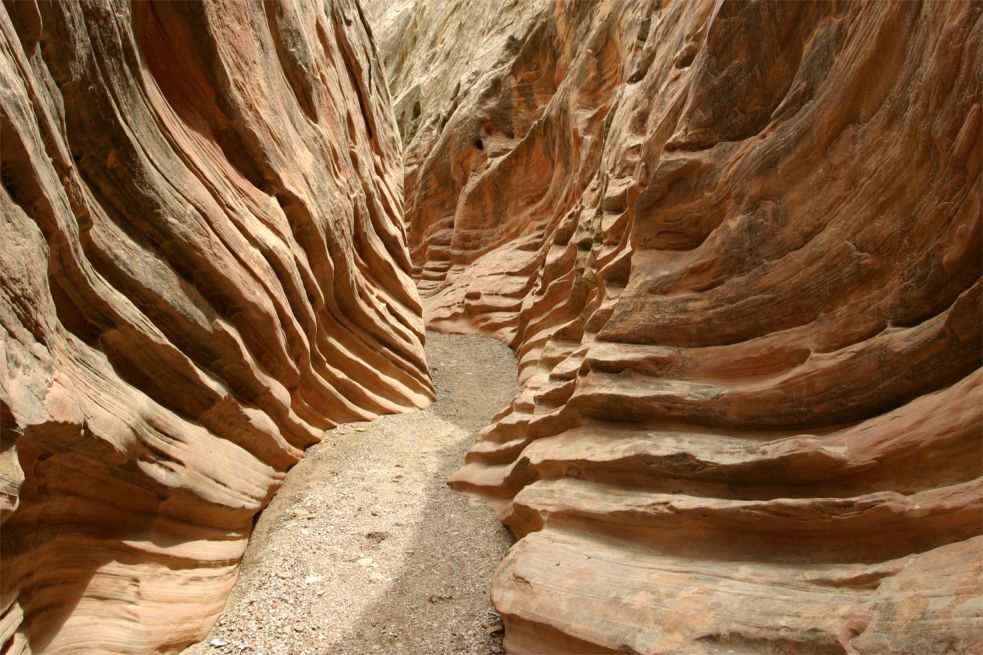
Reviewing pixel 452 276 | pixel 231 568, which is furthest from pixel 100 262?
pixel 452 276

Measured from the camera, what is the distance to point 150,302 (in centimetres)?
476

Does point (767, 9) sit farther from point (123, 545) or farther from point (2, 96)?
point (123, 545)

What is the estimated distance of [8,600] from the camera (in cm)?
326

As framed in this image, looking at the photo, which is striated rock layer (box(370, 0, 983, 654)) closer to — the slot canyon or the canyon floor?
the slot canyon

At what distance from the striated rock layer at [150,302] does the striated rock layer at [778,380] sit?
2519 millimetres

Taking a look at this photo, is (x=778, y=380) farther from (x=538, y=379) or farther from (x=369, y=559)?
(x=538, y=379)

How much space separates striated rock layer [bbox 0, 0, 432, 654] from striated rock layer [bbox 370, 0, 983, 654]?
2519 mm

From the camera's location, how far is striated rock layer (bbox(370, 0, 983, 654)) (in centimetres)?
335

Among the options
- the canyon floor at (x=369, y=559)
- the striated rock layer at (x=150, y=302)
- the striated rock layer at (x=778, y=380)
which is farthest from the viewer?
the canyon floor at (x=369, y=559)

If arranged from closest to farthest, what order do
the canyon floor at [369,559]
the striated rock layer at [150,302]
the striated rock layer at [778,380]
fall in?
the striated rock layer at [778,380] → the striated rock layer at [150,302] → the canyon floor at [369,559]

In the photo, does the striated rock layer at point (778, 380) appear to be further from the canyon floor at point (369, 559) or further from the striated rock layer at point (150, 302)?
the striated rock layer at point (150, 302)

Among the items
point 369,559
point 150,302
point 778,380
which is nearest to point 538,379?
point 369,559

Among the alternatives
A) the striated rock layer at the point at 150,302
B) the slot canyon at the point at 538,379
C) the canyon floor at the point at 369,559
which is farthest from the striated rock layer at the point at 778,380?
the striated rock layer at the point at 150,302

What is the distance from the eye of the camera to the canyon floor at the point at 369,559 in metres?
4.59
